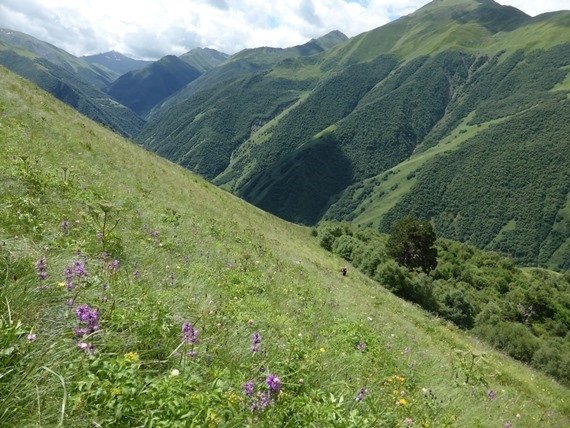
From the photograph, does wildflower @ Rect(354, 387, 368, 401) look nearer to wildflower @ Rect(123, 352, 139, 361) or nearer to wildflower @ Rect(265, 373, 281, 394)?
wildflower @ Rect(265, 373, 281, 394)

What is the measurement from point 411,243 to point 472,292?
29.7m

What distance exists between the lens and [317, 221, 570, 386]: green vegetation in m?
52.4

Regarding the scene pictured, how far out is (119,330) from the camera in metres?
4.38

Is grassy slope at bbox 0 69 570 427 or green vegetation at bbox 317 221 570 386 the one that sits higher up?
grassy slope at bbox 0 69 570 427

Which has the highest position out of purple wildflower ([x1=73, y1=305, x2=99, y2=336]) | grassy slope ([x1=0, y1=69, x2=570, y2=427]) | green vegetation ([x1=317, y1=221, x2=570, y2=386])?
purple wildflower ([x1=73, y1=305, x2=99, y2=336])

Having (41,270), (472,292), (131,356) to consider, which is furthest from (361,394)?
(472,292)

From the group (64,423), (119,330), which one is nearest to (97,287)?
(119,330)

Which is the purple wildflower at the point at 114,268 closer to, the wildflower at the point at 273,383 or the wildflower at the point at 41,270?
the wildflower at the point at 41,270

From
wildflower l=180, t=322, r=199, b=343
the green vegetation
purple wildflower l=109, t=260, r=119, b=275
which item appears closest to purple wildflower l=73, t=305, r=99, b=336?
wildflower l=180, t=322, r=199, b=343

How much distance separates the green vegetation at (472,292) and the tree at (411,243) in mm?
185

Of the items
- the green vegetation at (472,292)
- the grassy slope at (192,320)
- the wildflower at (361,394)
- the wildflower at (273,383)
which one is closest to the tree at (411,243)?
the green vegetation at (472,292)

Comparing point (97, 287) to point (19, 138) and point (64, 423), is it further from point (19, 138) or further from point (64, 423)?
point (19, 138)

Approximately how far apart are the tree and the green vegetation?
7.3 inches

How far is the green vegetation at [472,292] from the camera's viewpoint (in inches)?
2064
